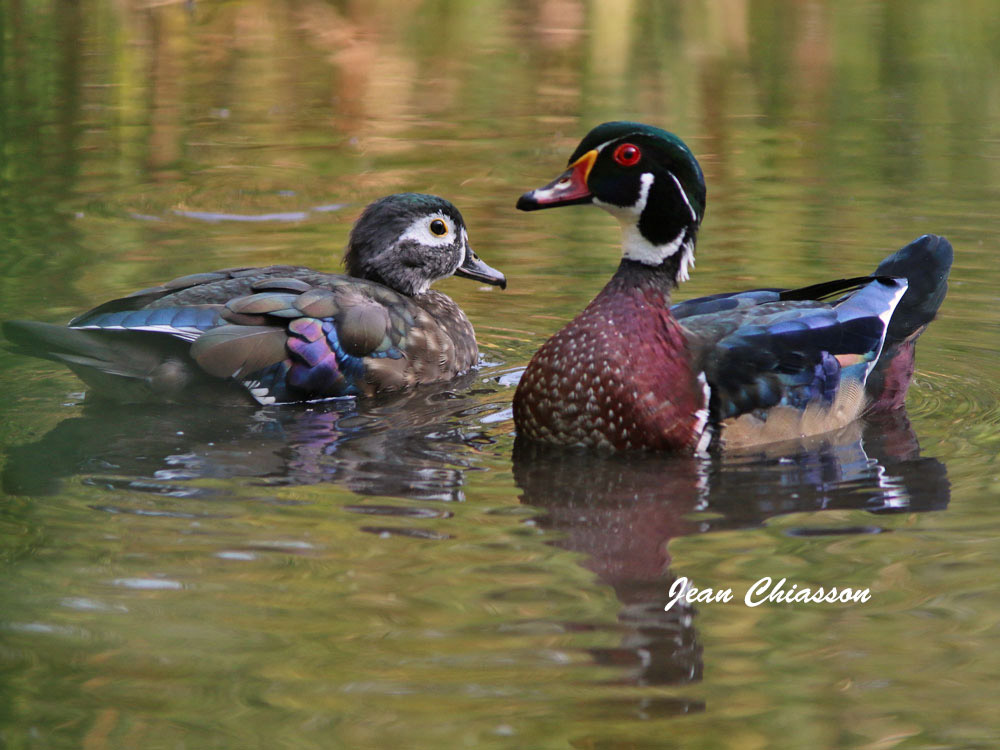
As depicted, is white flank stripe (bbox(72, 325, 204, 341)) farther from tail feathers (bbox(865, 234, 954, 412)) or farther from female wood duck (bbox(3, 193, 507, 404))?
tail feathers (bbox(865, 234, 954, 412))

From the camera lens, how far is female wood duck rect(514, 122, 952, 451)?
6.08 metres

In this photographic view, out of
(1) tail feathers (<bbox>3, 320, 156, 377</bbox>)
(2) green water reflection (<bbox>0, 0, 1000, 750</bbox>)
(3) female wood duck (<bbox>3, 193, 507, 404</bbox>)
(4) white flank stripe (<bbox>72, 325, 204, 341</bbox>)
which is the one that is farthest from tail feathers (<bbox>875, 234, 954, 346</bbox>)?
(1) tail feathers (<bbox>3, 320, 156, 377</bbox>)

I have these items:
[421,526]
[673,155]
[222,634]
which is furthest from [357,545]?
[673,155]

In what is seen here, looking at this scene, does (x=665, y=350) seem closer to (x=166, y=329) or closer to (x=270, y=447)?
(x=270, y=447)

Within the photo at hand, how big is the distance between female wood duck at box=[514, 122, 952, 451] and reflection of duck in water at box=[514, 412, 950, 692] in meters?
0.13

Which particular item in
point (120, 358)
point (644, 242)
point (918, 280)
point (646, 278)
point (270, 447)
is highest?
point (644, 242)

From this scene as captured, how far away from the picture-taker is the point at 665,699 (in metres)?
4.00

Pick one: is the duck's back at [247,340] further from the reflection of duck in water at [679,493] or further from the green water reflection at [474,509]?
the reflection of duck in water at [679,493]

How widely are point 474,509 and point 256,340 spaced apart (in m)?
1.75

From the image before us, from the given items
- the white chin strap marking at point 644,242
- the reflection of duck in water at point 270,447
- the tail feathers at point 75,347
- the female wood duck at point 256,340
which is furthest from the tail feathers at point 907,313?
the tail feathers at point 75,347

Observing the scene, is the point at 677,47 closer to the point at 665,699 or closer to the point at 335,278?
the point at 335,278

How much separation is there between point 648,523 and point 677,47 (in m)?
12.0

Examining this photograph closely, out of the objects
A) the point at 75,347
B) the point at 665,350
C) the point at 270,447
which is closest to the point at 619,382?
the point at 665,350

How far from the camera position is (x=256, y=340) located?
675 cm
